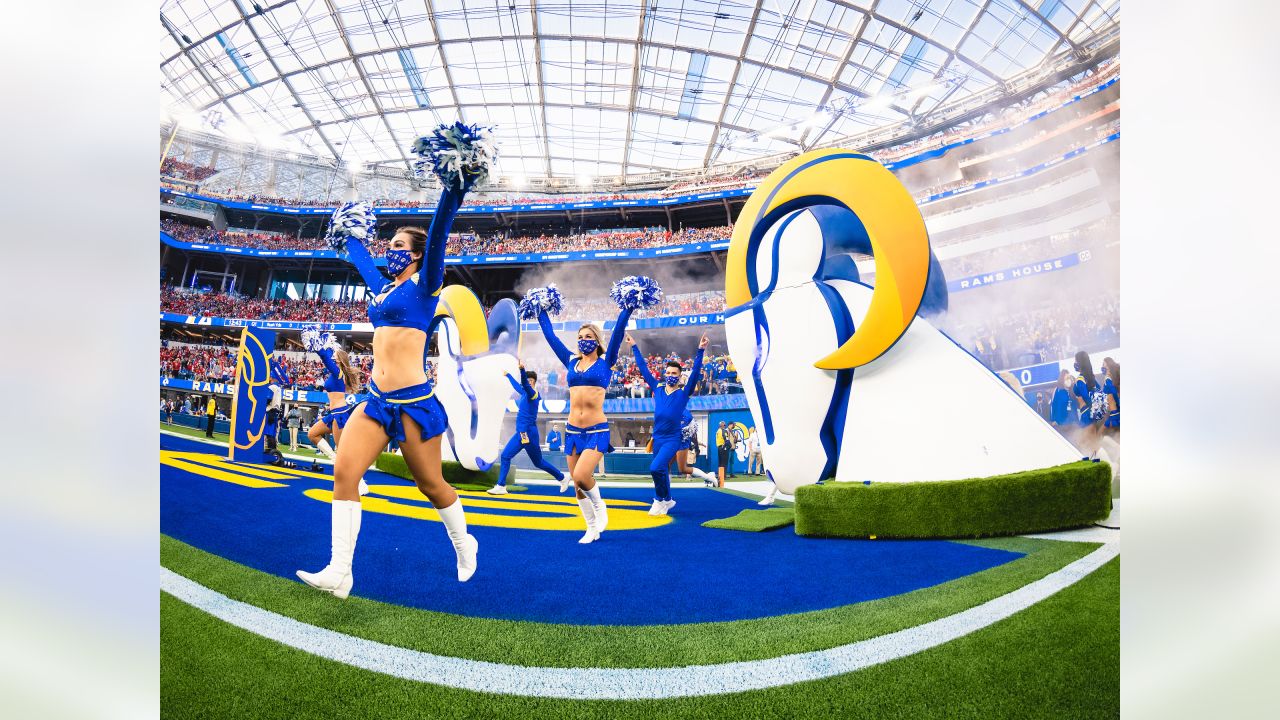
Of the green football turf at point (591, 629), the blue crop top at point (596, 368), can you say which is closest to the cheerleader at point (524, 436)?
the blue crop top at point (596, 368)

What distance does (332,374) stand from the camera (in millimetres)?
4652

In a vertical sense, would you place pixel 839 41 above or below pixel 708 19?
above

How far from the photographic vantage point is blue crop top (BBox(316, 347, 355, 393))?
4.53m

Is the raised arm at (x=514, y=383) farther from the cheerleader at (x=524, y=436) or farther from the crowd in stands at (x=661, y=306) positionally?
the crowd in stands at (x=661, y=306)

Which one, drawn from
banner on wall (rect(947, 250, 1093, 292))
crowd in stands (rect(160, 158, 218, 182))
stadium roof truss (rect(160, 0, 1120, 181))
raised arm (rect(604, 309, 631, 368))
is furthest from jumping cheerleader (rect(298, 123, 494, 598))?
crowd in stands (rect(160, 158, 218, 182))

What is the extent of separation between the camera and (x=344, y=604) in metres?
1.78

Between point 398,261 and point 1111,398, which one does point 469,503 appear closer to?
point 398,261

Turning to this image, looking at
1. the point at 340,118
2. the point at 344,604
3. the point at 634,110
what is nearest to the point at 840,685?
the point at 344,604

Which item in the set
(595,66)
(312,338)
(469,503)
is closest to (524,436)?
(469,503)

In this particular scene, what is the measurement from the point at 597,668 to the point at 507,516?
2.58 meters

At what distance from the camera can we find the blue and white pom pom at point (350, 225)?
82.2 inches

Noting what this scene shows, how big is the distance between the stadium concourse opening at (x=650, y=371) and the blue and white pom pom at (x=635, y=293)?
0.16ft
